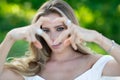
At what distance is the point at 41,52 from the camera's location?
352 cm

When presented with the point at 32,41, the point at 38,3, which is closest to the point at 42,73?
the point at 32,41

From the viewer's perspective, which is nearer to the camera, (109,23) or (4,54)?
(4,54)

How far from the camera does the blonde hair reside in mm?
3391

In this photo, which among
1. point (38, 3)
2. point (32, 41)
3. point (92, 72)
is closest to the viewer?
point (32, 41)

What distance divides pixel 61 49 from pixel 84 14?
3.90 meters

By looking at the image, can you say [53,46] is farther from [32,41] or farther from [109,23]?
[109,23]

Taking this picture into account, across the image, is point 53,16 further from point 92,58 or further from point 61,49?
point 92,58

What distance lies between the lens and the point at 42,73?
3.52 m

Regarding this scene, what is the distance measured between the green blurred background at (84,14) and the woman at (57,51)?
335 centimetres

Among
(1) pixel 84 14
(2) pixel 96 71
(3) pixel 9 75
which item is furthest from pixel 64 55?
(1) pixel 84 14

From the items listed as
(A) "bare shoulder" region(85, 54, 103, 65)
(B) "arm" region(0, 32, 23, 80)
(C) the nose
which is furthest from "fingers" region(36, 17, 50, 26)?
(A) "bare shoulder" region(85, 54, 103, 65)

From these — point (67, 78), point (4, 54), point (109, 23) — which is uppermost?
point (4, 54)

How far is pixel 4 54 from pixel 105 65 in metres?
0.60

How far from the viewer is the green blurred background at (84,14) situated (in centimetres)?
697
